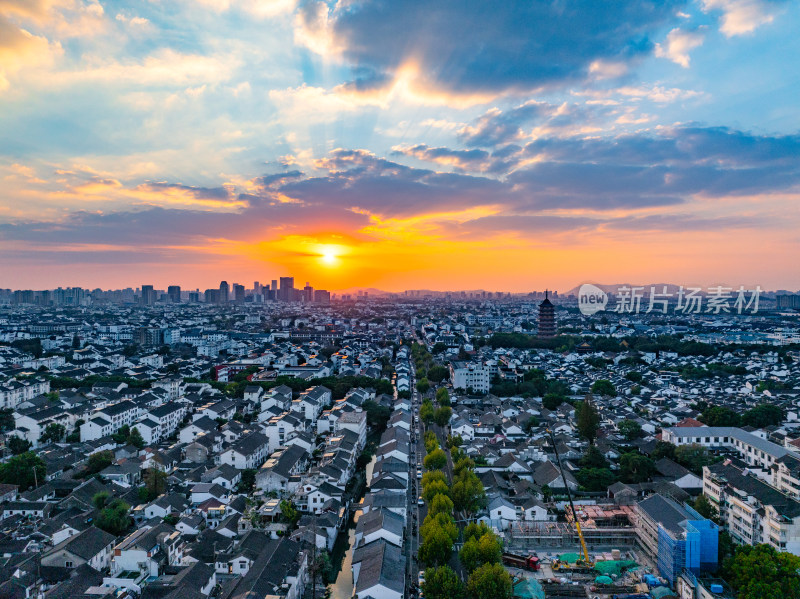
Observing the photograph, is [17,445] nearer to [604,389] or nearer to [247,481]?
[247,481]

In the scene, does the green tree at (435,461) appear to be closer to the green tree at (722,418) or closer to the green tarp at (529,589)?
the green tarp at (529,589)

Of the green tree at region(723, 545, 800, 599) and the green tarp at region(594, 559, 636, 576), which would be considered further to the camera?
the green tarp at region(594, 559, 636, 576)

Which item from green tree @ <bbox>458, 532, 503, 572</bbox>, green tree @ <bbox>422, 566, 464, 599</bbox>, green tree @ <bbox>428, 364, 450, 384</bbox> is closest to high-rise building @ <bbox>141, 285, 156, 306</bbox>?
green tree @ <bbox>428, 364, 450, 384</bbox>

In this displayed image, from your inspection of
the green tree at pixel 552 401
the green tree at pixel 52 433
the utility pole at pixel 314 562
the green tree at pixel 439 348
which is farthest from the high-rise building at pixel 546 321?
the utility pole at pixel 314 562

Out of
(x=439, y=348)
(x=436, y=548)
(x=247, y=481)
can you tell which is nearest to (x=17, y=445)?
(x=247, y=481)

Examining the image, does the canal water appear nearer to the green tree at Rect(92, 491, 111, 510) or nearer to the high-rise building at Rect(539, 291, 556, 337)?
the green tree at Rect(92, 491, 111, 510)

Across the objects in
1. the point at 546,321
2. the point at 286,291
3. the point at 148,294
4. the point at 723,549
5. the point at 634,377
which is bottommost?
the point at 723,549
